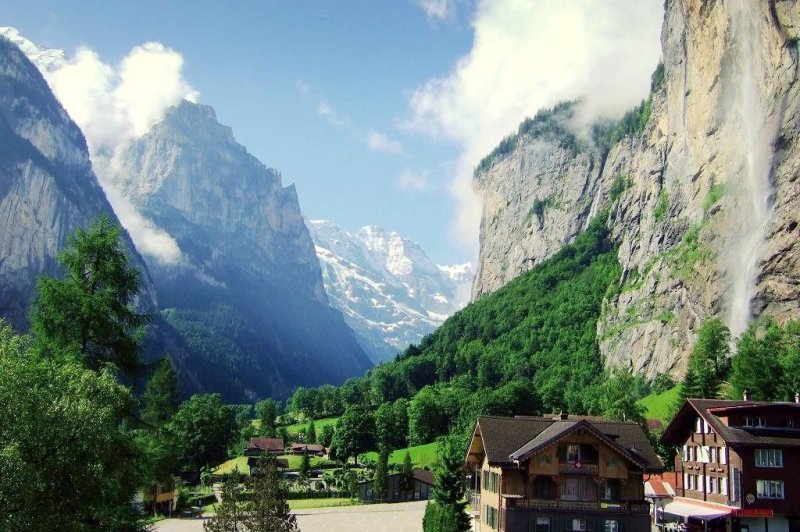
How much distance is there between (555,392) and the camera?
16612 centimetres

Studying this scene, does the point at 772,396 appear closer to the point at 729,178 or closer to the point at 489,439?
the point at 489,439

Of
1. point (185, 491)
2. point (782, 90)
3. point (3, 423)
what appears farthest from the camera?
point (782, 90)

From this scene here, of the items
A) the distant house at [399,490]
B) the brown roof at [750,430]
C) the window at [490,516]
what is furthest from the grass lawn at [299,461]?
the brown roof at [750,430]

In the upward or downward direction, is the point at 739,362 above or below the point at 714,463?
above

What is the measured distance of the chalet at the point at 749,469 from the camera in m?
62.6

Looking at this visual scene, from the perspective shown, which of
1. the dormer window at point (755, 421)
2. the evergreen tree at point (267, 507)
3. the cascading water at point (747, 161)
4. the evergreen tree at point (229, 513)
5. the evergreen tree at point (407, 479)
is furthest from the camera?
the cascading water at point (747, 161)

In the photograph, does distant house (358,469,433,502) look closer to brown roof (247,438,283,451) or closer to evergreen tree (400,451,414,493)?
evergreen tree (400,451,414,493)

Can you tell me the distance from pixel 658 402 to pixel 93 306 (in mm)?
123586

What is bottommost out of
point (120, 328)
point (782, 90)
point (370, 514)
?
point (370, 514)

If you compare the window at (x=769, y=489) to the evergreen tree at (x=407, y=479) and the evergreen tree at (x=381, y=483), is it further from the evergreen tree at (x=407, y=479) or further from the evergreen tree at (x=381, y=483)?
the evergreen tree at (x=407, y=479)

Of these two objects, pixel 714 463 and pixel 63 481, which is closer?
pixel 63 481

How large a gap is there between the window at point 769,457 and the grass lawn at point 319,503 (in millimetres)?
63684

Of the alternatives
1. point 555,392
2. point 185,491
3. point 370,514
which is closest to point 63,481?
point 370,514

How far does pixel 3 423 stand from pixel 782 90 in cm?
15139
